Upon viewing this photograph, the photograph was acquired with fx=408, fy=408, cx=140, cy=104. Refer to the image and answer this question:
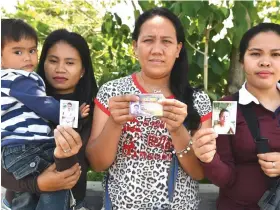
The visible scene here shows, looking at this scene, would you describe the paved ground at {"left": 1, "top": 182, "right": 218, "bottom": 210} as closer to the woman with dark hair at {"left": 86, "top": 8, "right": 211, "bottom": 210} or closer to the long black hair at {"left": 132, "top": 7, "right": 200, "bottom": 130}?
the woman with dark hair at {"left": 86, "top": 8, "right": 211, "bottom": 210}

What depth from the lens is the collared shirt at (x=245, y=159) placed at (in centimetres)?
247

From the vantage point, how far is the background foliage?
128 inches

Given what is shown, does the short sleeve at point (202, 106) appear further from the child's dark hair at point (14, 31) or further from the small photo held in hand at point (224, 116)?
the child's dark hair at point (14, 31)

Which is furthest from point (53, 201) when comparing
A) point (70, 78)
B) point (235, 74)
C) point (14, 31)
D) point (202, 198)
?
point (235, 74)

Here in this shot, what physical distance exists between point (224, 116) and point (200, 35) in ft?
4.88

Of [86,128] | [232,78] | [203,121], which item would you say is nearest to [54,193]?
[86,128]

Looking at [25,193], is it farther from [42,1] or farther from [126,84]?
[42,1]

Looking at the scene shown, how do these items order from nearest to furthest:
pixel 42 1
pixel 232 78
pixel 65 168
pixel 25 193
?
pixel 65 168, pixel 25 193, pixel 232 78, pixel 42 1

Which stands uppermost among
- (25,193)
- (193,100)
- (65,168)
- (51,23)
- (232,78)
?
(51,23)

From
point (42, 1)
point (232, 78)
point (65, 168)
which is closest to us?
point (65, 168)

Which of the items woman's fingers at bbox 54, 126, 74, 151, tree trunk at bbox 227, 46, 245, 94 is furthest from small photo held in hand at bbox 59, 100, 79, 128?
tree trunk at bbox 227, 46, 245, 94

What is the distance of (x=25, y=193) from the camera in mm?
2441

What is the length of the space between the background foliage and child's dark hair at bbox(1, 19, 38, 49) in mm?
1217

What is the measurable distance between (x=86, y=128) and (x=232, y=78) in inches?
61.6
